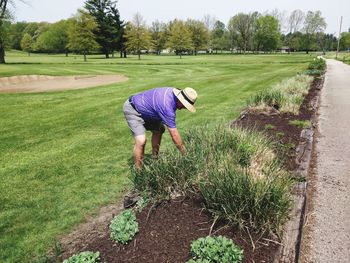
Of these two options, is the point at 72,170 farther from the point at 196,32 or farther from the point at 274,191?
the point at 196,32

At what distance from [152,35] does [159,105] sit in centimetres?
8538

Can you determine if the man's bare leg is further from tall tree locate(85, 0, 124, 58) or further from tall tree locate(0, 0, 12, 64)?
tall tree locate(85, 0, 124, 58)

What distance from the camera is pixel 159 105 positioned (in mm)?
4633

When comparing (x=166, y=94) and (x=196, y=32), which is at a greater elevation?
(x=196, y=32)

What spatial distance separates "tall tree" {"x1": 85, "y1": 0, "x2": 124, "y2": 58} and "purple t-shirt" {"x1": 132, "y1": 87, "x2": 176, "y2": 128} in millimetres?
59973

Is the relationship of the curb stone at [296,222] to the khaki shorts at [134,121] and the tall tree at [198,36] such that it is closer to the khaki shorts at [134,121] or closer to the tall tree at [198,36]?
the khaki shorts at [134,121]

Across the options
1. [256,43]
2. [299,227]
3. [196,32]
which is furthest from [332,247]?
[256,43]

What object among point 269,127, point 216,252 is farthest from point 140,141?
point 269,127

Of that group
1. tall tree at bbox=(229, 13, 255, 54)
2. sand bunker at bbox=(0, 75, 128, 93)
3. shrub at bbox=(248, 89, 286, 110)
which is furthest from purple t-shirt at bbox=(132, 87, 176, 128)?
tall tree at bbox=(229, 13, 255, 54)

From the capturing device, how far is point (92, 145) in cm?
722

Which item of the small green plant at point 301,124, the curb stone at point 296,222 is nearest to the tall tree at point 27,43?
the small green plant at point 301,124

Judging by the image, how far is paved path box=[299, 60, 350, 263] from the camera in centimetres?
342

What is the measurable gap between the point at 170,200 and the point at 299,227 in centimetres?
153

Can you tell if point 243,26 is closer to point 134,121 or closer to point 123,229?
point 134,121
